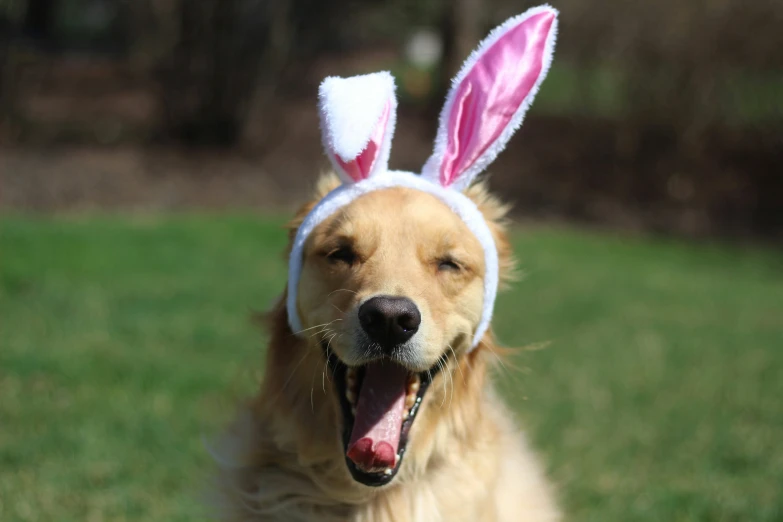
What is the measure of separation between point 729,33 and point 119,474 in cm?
1248

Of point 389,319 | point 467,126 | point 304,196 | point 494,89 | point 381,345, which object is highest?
point 494,89

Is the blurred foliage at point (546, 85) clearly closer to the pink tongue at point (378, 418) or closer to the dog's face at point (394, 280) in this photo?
the dog's face at point (394, 280)

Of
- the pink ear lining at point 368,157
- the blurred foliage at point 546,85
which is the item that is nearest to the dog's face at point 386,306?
the pink ear lining at point 368,157

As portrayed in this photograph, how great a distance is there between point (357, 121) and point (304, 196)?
6.49 meters

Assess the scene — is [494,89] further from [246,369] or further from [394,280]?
[246,369]

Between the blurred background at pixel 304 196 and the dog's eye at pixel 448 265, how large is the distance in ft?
2.02

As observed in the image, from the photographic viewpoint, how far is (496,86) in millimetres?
3143

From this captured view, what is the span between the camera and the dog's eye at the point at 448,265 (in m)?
3.09

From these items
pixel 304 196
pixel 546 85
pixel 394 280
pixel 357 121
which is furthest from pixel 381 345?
pixel 546 85

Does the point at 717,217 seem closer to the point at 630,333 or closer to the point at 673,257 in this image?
the point at 673,257

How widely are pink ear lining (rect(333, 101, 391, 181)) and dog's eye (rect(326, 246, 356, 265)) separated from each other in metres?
0.30

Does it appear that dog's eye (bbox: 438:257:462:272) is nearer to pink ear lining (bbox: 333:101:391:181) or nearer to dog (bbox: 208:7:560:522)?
dog (bbox: 208:7:560:522)

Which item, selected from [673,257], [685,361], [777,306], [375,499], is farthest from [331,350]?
[673,257]

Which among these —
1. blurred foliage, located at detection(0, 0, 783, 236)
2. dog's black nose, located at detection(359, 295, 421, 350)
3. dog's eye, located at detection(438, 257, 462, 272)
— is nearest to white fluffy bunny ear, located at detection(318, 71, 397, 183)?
dog's eye, located at detection(438, 257, 462, 272)
